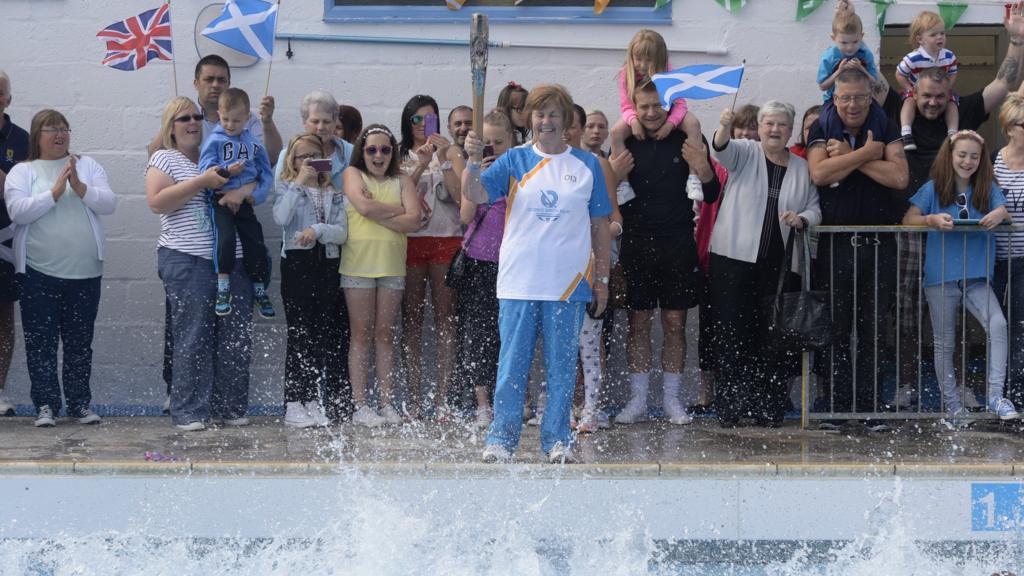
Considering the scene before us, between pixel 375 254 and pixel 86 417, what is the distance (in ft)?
6.01

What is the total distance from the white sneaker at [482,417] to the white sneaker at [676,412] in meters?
0.97

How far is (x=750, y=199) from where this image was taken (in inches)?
273

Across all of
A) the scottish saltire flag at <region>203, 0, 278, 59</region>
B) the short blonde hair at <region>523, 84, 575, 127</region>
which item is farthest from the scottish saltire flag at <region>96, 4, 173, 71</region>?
the short blonde hair at <region>523, 84, 575, 127</region>

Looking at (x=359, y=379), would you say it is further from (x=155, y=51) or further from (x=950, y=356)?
(x=950, y=356)

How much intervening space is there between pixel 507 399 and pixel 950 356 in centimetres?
261

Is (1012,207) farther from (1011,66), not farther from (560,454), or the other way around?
(560,454)

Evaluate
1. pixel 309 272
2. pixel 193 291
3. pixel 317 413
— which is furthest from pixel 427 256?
pixel 193 291

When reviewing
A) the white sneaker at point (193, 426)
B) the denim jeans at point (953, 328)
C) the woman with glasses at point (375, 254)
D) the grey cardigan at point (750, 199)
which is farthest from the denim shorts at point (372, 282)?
the denim jeans at point (953, 328)

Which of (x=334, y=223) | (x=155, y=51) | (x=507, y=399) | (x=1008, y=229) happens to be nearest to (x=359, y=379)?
(x=334, y=223)

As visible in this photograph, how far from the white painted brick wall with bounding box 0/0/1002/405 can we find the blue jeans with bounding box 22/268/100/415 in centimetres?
88

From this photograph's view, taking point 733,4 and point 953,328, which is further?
point 733,4

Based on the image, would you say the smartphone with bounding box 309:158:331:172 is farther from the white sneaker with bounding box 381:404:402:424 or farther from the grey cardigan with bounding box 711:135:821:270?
the grey cardigan with bounding box 711:135:821:270

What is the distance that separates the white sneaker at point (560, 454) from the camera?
19.0 ft

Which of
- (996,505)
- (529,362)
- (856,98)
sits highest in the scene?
(856,98)
